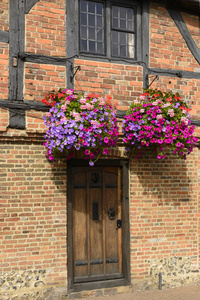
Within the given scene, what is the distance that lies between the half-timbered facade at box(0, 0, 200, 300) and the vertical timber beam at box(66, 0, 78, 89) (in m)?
0.02

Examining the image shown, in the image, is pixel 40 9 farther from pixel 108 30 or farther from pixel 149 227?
pixel 149 227

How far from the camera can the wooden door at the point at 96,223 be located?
6.11 meters

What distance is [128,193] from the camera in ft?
21.0

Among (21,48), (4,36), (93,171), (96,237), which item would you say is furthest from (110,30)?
(96,237)

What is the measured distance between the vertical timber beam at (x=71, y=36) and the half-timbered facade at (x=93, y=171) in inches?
0.7

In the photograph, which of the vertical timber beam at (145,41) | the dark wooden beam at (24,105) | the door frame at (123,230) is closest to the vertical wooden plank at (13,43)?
the dark wooden beam at (24,105)

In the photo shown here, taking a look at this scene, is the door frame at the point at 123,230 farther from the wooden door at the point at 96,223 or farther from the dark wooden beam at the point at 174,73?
the dark wooden beam at the point at 174,73

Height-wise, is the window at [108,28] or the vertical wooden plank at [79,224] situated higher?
the window at [108,28]

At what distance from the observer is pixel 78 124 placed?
523cm

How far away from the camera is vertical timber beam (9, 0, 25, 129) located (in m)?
5.60

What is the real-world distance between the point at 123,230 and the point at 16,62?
11.5 ft

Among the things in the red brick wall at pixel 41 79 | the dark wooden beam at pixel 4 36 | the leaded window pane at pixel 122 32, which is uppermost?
the leaded window pane at pixel 122 32

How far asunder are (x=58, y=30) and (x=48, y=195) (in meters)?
2.83

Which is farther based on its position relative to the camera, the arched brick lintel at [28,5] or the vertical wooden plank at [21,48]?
the arched brick lintel at [28,5]
